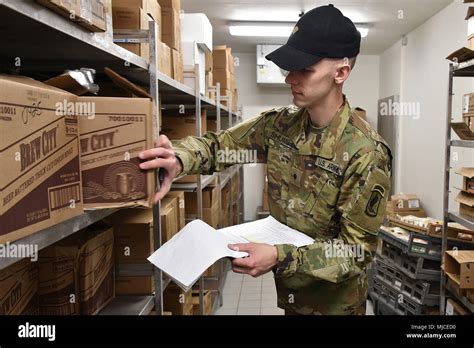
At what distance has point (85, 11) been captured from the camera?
2.91 ft

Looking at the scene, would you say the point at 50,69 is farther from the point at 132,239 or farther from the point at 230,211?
the point at 230,211

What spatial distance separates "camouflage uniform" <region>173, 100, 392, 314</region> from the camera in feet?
4.01

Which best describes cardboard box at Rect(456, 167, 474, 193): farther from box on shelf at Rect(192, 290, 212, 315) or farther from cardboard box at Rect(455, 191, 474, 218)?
box on shelf at Rect(192, 290, 212, 315)

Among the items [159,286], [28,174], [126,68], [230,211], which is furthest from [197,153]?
[230,211]

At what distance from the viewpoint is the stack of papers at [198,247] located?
102 centimetres

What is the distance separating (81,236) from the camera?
126 centimetres

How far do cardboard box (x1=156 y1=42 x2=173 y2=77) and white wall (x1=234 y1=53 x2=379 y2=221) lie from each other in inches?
175

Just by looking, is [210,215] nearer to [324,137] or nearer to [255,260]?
[324,137]

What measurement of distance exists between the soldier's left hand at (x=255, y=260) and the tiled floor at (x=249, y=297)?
7.82 ft

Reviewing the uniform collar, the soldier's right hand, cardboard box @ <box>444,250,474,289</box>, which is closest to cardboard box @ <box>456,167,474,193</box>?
cardboard box @ <box>444,250,474,289</box>

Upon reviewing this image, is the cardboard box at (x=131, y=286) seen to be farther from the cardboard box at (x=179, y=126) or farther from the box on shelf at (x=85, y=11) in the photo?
the cardboard box at (x=179, y=126)

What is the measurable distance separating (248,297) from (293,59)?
304cm

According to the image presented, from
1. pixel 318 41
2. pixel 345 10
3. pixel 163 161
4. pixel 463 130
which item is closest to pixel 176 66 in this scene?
pixel 318 41

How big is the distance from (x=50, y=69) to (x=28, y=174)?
839mm
